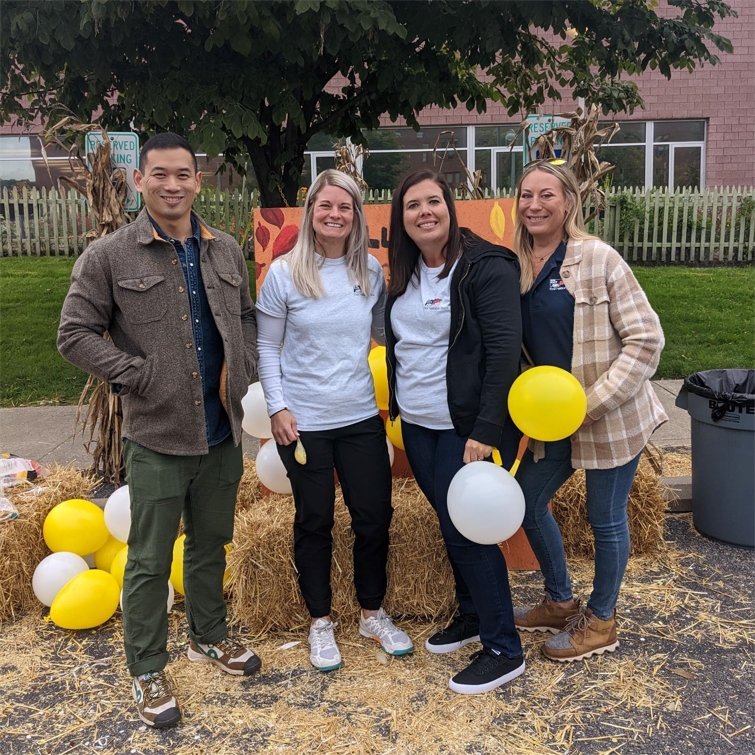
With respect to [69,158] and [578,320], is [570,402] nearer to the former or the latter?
[578,320]

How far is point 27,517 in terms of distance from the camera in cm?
366

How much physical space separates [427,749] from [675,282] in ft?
32.4

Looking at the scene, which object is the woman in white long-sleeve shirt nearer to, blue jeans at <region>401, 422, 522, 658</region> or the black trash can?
blue jeans at <region>401, 422, 522, 658</region>

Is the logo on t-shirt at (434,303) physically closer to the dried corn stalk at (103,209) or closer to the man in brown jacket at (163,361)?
the man in brown jacket at (163,361)

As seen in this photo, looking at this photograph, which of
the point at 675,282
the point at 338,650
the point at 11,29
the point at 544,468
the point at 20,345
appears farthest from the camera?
the point at 675,282

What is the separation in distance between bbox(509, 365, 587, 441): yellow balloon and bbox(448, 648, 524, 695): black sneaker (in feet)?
3.09

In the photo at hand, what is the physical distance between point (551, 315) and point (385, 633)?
158cm

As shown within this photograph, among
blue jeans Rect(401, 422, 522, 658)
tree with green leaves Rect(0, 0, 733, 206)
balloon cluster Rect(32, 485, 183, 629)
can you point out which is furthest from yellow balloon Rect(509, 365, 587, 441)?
tree with green leaves Rect(0, 0, 733, 206)

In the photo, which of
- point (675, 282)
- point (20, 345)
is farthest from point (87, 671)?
point (675, 282)

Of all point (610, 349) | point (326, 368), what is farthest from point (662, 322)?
point (326, 368)

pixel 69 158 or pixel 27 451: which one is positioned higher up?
pixel 69 158

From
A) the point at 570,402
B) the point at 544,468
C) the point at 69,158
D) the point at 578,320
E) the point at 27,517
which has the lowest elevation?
the point at 27,517

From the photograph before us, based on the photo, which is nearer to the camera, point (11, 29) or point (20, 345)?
point (11, 29)

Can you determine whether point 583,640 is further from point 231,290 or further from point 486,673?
point 231,290
